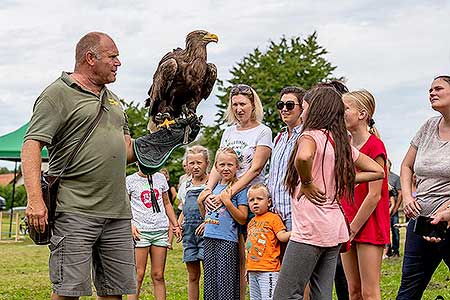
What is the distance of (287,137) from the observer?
6.25 m

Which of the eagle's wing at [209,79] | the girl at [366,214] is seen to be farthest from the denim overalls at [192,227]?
the eagle's wing at [209,79]

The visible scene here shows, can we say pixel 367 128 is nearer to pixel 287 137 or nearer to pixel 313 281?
pixel 287 137

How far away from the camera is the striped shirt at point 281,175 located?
6.10 metres

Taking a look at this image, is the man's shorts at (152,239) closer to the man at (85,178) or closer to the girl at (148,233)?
the girl at (148,233)

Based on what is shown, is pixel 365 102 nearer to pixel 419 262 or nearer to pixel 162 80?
pixel 419 262

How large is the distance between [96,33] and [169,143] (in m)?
0.91

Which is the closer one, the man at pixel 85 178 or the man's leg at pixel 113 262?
the man at pixel 85 178

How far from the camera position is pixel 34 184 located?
179 inches

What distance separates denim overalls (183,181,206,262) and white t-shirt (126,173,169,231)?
0.32 metres

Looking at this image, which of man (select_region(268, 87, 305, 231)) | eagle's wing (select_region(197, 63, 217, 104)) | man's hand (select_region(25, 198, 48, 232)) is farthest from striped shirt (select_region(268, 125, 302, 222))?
man's hand (select_region(25, 198, 48, 232))

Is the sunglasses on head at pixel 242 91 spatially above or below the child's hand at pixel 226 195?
above

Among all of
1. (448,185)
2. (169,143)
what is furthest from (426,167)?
(169,143)

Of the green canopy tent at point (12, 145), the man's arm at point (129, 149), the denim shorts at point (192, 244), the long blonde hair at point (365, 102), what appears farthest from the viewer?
the green canopy tent at point (12, 145)

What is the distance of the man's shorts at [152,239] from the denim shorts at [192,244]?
1.10 feet
